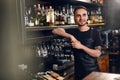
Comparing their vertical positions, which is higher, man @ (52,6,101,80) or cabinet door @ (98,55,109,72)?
man @ (52,6,101,80)

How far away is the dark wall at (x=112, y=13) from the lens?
536cm

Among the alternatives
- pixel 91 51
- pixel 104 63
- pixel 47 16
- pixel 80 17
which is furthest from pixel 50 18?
pixel 104 63

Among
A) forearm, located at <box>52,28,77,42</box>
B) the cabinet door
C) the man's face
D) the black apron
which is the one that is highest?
the man's face

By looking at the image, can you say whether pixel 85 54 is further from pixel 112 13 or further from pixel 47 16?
pixel 112 13

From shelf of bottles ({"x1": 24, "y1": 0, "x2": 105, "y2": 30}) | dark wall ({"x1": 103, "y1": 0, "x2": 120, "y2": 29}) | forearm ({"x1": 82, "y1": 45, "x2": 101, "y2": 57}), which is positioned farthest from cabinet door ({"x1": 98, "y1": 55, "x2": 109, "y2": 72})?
shelf of bottles ({"x1": 24, "y1": 0, "x2": 105, "y2": 30})

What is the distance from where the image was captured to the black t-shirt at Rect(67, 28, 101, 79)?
11.1ft

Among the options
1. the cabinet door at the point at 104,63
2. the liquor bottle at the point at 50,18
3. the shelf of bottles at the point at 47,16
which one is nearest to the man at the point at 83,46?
the shelf of bottles at the point at 47,16

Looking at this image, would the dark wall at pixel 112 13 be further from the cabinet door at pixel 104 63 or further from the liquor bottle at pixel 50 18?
the liquor bottle at pixel 50 18

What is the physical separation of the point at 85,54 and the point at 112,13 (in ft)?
7.30

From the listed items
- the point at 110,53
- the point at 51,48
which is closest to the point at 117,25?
the point at 110,53

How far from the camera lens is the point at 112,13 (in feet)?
17.7

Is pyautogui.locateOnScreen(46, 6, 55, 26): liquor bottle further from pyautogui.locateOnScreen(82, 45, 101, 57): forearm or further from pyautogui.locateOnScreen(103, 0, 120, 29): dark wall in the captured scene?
pyautogui.locateOnScreen(103, 0, 120, 29): dark wall

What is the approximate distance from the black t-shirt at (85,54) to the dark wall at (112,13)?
205 cm

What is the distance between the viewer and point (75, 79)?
135 inches
